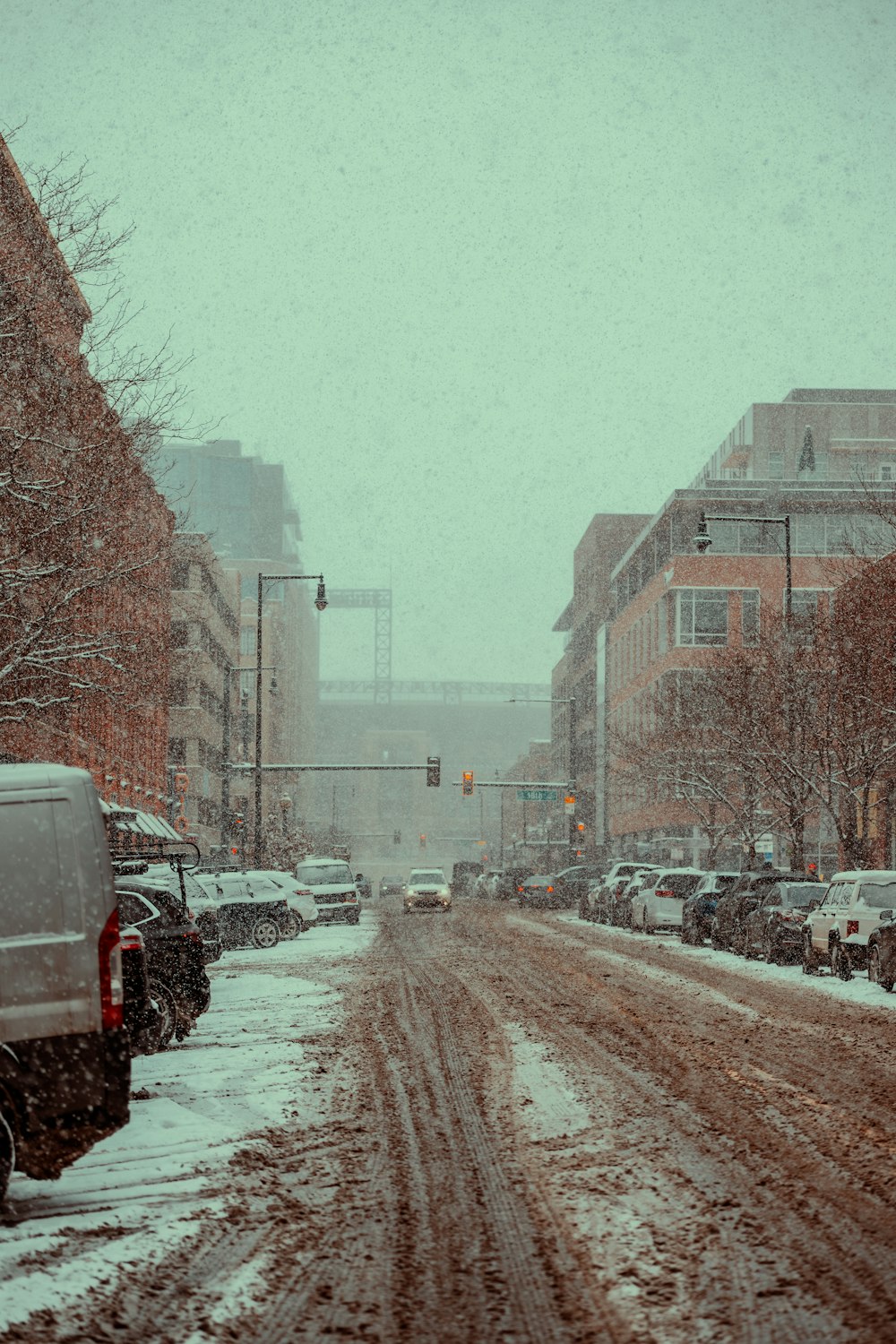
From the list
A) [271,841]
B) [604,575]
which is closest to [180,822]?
[271,841]

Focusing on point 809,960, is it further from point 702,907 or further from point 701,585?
point 701,585

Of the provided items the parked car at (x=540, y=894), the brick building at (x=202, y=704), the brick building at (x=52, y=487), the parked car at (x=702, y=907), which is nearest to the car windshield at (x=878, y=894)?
the brick building at (x=52, y=487)

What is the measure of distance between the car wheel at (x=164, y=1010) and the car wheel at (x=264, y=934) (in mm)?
20271

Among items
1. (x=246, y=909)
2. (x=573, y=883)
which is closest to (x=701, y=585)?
(x=573, y=883)

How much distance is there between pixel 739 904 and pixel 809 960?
7.42 meters

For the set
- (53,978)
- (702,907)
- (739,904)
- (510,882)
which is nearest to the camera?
(53,978)

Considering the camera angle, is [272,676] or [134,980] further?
[272,676]

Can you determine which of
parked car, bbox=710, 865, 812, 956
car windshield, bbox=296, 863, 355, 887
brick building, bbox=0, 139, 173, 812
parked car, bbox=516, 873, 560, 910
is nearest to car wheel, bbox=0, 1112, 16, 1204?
brick building, bbox=0, 139, 173, 812

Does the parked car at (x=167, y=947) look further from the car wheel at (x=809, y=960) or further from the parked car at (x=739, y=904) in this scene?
the parked car at (x=739, y=904)

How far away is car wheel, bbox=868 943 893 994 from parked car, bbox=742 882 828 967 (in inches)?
220

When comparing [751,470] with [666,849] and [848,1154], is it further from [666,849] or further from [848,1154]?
[848,1154]

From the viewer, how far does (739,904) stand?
1384 inches

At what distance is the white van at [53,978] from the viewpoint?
8.27m

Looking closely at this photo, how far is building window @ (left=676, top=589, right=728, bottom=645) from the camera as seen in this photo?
8481cm
